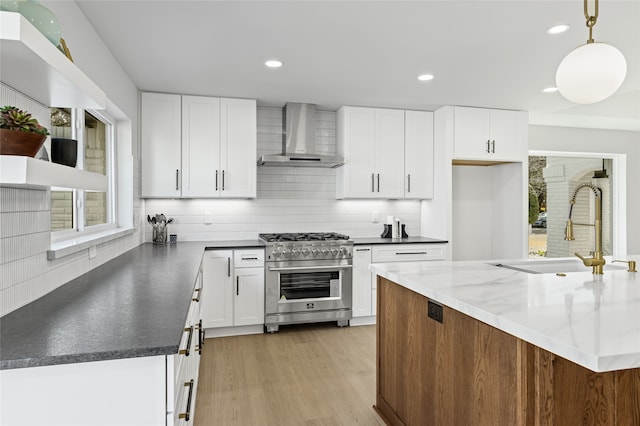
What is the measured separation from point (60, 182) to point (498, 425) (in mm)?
1797

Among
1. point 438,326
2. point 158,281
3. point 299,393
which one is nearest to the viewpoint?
point 438,326

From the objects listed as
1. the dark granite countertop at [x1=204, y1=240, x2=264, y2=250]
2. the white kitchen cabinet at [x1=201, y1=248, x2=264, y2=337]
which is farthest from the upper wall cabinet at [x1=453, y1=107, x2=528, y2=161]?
the white kitchen cabinet at [x1=201, y1=248, x2=264, y2=337]

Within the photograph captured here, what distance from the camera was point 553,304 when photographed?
151cm

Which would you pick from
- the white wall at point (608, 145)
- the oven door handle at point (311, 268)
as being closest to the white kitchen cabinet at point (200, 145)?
the oven door handle at point (311, 268)

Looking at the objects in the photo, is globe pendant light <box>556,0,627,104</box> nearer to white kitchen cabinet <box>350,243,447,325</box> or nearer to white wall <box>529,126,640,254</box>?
white kitchen cabinet <box>350,243,447,325</box>

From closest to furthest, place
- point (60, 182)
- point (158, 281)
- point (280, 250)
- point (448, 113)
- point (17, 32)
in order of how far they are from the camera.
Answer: point (17, 32)
point (60, 182)
point (158, 281)
point (280, 250)
point (448, 113)

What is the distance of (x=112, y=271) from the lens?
2.45 m

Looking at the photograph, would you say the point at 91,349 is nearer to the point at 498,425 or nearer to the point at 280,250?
the point at 498,425

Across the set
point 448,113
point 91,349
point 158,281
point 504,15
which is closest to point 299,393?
point 158,281

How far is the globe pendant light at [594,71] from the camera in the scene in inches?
70.9

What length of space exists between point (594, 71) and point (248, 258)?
125 inches

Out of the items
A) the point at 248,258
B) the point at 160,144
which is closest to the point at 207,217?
the point at 248,258

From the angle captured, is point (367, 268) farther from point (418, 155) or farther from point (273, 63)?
point (273, 63)

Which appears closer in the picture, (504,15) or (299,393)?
(504,15)
